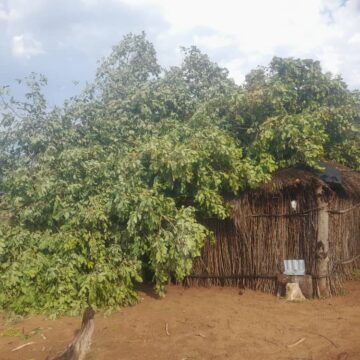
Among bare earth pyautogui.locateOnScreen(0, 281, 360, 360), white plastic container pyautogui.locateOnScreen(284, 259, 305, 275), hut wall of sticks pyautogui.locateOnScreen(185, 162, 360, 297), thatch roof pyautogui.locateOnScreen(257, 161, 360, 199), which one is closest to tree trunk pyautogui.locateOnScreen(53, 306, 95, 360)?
bare earth pyautogui.locateOnScreen(0, 281, 360, 360)

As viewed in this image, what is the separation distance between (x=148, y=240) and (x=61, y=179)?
6.25ft

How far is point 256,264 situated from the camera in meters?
6.71

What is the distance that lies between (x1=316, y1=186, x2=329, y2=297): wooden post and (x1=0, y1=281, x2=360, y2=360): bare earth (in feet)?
0.87

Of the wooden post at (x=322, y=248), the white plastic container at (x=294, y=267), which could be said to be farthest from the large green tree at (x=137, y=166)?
the white plastic container at (x=294, y=267)

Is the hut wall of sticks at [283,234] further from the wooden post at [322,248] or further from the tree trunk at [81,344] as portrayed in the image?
the tree trunk at [81,344]

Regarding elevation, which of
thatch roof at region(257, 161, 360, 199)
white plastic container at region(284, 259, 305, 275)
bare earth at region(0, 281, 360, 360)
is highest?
thatch roof at region(257, 161, 360, 199)

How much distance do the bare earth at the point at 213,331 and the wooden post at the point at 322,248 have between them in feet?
0.87

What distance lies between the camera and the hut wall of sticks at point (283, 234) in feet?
21.0

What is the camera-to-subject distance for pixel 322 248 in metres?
6.32

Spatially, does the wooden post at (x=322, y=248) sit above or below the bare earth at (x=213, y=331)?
above

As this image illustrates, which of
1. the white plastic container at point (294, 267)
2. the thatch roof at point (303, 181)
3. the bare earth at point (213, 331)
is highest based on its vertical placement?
the thatch roof at point (303, 181)

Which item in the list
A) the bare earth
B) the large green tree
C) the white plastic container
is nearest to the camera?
the bare earth

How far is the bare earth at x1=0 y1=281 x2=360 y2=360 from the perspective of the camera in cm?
443

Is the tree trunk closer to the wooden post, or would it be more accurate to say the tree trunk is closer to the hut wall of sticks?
the hut wall of sticks
